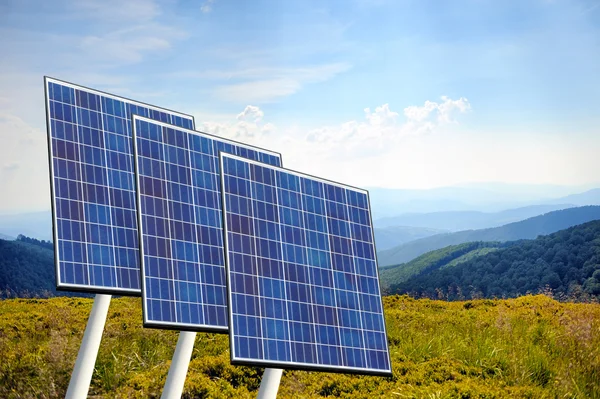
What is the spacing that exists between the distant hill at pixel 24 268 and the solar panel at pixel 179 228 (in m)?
45.8

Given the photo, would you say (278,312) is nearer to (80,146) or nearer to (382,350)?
(382,350)

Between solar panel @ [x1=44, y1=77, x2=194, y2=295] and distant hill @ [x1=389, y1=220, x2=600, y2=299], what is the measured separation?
2522 centimetres

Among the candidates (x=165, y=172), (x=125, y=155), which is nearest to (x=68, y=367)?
(x=125, y=155)

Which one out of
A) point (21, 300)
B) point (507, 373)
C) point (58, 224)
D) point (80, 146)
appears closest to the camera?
point (58, 224)

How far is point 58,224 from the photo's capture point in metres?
15.4

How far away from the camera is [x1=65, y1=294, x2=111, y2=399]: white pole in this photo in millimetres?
15938

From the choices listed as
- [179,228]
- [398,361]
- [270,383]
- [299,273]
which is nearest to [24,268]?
[398,361]

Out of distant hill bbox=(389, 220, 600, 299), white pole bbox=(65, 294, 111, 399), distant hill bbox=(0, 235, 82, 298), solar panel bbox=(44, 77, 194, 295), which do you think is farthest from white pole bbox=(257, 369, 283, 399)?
distant hill bbox=(0, 235, 82, 298)

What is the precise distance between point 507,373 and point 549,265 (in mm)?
24234

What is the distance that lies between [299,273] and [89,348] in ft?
14.7

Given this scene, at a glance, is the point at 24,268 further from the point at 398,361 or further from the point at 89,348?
the point at 89,348

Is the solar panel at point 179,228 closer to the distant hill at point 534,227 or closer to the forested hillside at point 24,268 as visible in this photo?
the forested hillside at point 24,268

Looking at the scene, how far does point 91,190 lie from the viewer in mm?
16609

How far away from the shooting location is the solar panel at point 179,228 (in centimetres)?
1427
